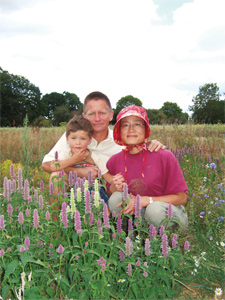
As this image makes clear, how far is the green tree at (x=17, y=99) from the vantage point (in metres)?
45.3

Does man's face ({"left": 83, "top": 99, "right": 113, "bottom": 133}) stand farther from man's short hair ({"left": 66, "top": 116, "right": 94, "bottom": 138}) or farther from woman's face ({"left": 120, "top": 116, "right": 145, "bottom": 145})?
woman's face ({"left": 120, "top": 116, "right": 145, "bottom": 145})

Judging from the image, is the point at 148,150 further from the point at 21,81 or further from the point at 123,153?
the point at 21,81

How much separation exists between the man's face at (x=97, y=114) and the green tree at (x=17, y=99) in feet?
138

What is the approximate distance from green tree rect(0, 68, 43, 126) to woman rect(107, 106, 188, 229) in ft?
141

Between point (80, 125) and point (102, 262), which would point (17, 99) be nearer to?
point (80, 125)

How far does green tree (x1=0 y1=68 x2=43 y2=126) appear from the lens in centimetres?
4528

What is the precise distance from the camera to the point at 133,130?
3.37 metres

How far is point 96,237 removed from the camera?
2.39 meters

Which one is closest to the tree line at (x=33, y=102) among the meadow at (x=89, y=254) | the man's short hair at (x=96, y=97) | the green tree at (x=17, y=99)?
the green tree at (x=17, y=99)

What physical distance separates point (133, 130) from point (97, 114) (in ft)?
3.30

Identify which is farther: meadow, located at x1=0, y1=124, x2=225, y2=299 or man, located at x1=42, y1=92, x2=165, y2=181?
man, located at x1=42, y1=92, x2=165, y2=181

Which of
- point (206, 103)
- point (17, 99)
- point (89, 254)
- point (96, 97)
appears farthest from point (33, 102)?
point (89, 254)

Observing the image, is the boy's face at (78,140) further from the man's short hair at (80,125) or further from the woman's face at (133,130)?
the woman's face at (133,130)

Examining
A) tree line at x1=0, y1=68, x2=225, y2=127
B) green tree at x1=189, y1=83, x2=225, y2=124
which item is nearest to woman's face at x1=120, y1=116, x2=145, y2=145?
tree line at x1=0, y1=68, x2=225, y2=127
